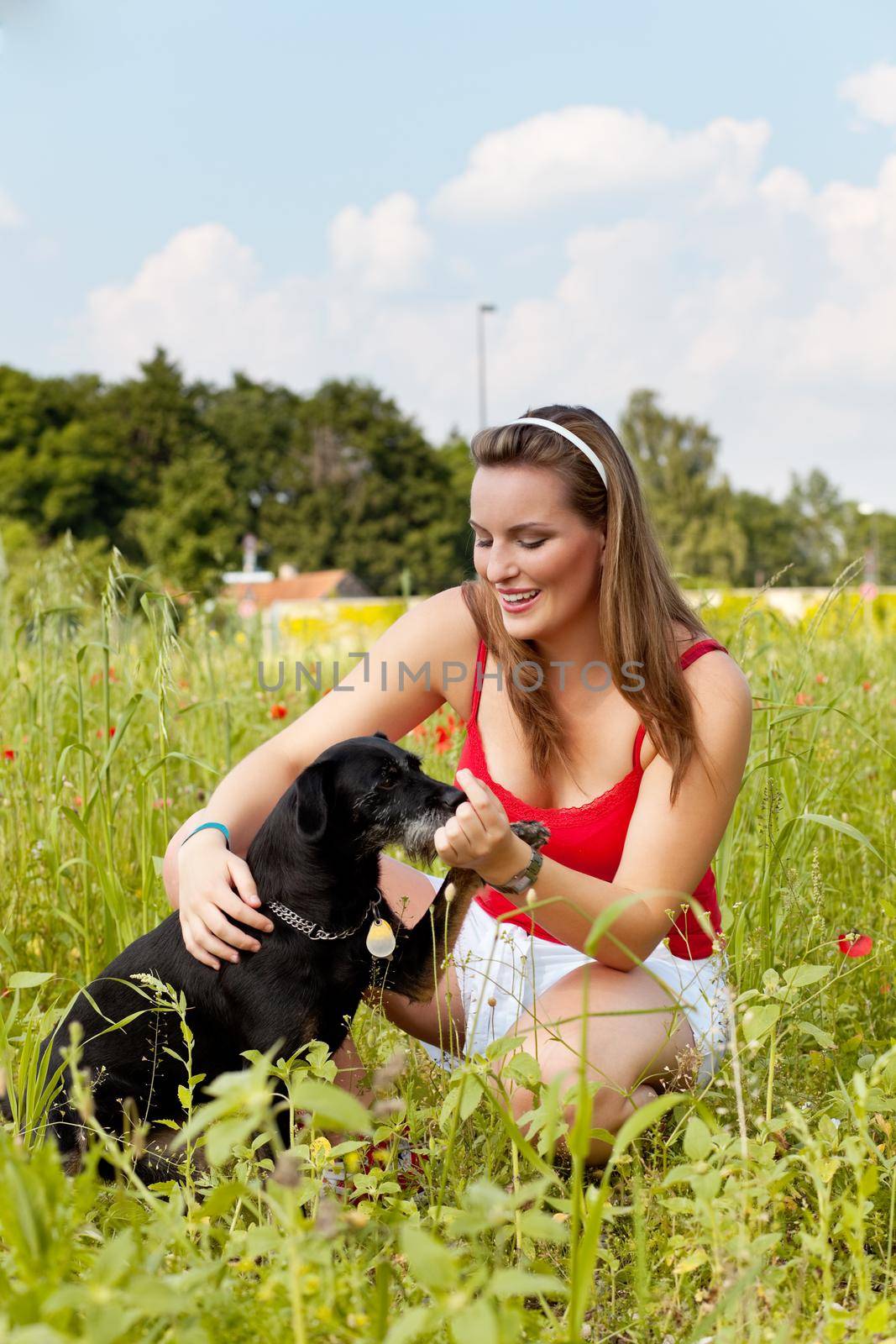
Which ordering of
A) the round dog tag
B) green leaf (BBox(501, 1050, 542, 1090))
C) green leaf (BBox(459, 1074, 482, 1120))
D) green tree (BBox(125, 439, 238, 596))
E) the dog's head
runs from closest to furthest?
green leaf (BBox(459, 1074, 482, 1120))
green leaf (BBox(501, 1050, 542, 1090))
the round dog tag
the dog's head
green tree (BBox(125, 439, 238, 596))

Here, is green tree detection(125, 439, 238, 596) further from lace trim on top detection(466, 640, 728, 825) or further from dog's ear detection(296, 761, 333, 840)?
dog's ear detection(296, 761, 333, 840)

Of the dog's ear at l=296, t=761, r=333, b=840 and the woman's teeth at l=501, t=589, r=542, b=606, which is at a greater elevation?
the woman's teeth at l=501, t=589, r=542, b=606

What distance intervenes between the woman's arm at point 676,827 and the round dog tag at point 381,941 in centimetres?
27

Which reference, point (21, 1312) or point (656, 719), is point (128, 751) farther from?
point (21, 1312)

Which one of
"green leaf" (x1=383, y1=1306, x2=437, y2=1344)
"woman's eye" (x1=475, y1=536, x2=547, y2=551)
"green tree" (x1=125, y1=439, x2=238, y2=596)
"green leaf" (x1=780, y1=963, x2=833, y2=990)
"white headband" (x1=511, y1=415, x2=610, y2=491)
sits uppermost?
"green tree" (x1=125, y1=439, x2=238, y2=596)

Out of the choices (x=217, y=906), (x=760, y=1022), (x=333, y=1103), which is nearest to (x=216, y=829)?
(x=217, y=906)

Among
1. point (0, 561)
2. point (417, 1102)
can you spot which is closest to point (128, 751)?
point (0, 561)

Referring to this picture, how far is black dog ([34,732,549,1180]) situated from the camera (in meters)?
2.18

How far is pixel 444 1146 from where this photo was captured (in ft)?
6.46

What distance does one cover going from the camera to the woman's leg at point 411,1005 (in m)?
2.55

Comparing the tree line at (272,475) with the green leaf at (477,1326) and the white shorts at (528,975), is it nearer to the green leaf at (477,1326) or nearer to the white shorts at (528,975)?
the white shorts at (528,975)

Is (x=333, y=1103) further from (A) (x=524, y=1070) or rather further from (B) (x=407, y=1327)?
(A) (x=524, y=1070)

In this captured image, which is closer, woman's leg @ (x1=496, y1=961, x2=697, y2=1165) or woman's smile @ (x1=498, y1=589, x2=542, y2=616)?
woman's leg @ (x1=496, y1=961, x2=697, y2=1165)

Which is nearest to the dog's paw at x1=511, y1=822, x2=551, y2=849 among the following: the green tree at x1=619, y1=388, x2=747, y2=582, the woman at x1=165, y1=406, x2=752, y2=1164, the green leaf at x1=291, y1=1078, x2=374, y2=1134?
the woman at x1=165, y1=406, x2=752, y2=1164
